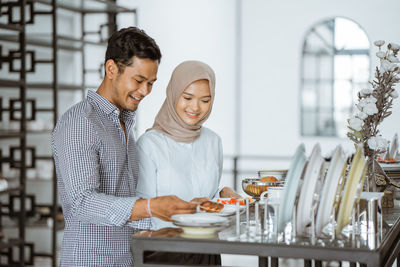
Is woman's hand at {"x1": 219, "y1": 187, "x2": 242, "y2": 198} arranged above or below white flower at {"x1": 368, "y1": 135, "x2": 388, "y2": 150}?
below

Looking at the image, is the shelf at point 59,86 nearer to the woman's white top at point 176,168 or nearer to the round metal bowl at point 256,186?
the woman's white top at point 176,168

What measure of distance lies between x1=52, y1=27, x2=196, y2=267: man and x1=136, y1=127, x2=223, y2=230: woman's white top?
0.13m

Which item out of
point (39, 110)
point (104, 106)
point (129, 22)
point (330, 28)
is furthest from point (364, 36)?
point (104, 106)

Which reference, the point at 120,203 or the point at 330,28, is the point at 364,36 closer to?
the point at 330,28

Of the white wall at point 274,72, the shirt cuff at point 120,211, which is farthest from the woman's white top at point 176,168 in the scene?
the white wall at point 274,72

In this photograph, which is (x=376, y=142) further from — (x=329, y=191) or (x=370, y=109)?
(x=329, y=191)

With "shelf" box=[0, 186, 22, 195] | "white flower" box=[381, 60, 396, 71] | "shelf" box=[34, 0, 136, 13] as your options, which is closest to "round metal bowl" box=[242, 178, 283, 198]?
"white flower" box=[381, 60, 396, 71]

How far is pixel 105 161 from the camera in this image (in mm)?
2111

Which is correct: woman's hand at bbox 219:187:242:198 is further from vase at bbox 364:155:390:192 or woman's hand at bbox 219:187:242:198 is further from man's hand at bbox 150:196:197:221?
man's hand at bbox 150:196:197:221

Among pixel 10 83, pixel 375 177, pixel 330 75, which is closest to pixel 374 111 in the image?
pixel 375 177

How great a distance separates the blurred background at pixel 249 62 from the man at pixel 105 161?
3.13 meters

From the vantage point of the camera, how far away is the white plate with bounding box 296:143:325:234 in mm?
1645

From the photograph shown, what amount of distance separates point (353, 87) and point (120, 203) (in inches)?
293

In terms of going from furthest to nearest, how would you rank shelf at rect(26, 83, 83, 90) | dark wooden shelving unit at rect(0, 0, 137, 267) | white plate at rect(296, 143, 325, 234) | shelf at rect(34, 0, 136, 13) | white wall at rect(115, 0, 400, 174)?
white wall at rect(115, 0, 400, 174)
shelf at rect(34, 0, 136, 13)
shelf at rect(26, 83, 83, 90)
dark wooden shelving unit at rect(0, 0, 137, 267)
white plate at rect(296, 143, 325, 234)
